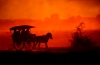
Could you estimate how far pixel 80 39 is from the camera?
25.5 feet

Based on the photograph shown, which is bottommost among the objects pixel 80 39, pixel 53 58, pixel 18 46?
pixel 53 58

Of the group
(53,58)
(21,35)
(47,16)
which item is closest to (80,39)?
(47,16)

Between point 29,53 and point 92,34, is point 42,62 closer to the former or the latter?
point 29,53

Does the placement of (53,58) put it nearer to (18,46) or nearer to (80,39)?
(18,46)

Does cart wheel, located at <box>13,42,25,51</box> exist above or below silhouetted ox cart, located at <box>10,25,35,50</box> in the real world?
below

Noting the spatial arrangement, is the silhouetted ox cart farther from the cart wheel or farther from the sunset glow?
the sunset glow

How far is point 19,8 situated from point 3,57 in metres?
1.65

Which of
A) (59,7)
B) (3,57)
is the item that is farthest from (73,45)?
(3,57)

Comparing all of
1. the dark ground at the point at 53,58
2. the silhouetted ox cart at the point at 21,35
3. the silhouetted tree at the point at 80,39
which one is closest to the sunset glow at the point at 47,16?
the silhouetted tree at the point at 80,39

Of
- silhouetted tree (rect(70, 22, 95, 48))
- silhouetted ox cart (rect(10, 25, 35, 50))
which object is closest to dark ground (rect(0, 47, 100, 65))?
silhouetted ox cart (rect(10, 25, 35, 50))

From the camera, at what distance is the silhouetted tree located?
25.4 feet

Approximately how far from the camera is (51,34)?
7461 mm

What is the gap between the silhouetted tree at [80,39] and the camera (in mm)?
7757

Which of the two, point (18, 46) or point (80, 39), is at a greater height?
point (80, 39)
